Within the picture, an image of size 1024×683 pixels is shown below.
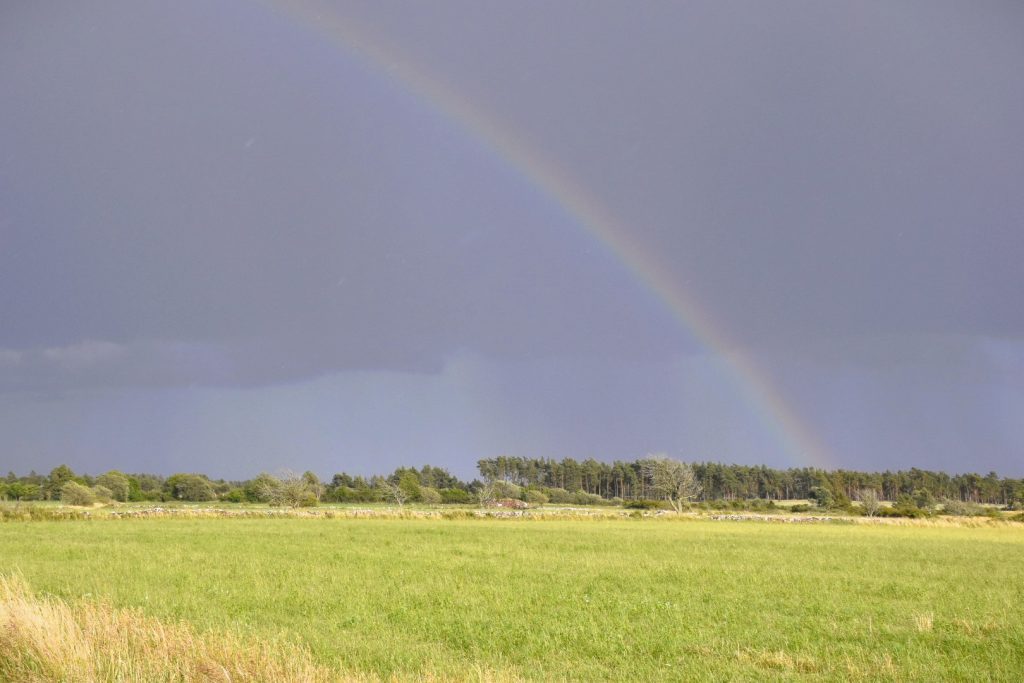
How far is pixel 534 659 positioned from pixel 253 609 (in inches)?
307

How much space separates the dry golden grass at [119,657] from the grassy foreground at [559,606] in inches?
5.2

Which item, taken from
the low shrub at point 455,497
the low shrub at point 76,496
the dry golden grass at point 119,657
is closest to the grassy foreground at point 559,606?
the dry golden grass at point 119,657

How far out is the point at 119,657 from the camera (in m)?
9.75

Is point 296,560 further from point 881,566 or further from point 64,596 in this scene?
point 881,566

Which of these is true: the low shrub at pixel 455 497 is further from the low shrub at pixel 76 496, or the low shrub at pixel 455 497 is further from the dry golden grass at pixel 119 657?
the dry golden grass at pixel 119 657

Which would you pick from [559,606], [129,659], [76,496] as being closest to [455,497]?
[76,496]

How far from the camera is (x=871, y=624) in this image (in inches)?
619

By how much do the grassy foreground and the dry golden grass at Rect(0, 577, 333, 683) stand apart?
13cm

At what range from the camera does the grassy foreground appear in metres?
12.2

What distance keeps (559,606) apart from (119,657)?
1031 centimetres

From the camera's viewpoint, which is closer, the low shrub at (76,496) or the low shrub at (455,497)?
the low shrub at (76,496)

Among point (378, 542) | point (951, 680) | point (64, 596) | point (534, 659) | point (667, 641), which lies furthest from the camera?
point (378, 542)

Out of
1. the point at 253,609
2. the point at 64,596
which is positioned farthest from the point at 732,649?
the point at 64,596

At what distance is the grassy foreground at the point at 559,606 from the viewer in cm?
1219
